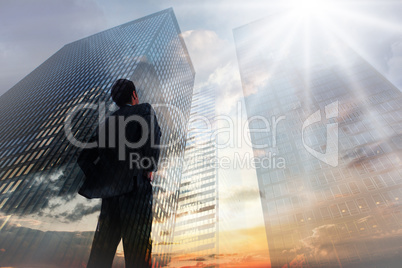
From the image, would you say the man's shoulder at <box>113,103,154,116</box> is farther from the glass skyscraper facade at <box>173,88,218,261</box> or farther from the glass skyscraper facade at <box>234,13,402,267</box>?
the glass skyscraper facade at <box>173,88,218,261</box>

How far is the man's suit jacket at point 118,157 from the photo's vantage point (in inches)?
95.7

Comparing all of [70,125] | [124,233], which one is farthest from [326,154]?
[70,125]

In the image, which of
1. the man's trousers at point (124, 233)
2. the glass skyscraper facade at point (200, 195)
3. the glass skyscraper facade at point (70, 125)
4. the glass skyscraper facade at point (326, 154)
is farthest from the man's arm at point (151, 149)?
the glass skyscraper facade at point (200, 195)

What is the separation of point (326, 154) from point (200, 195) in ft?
148

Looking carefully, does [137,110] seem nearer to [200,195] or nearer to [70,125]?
[70,125]

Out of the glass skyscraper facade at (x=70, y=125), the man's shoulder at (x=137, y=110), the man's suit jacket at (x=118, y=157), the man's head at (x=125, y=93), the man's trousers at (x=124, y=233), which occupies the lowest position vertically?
the man's trousers at (x=124, y=233)

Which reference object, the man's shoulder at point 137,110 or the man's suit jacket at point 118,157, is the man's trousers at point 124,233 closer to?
the man's suit jacket at point 118,157

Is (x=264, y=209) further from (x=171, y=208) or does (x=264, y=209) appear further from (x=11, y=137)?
(x=11, y=137)

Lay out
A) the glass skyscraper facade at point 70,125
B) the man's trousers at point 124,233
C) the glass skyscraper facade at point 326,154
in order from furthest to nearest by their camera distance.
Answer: the glass skyscraper facade at point 326,154 → the glass skyscraper facade at point 70,125 → the man's trousers at point 124,233

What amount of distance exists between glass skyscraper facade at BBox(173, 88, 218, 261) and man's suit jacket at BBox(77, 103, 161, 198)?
73465 mm

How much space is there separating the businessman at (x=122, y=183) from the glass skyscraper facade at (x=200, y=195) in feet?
240

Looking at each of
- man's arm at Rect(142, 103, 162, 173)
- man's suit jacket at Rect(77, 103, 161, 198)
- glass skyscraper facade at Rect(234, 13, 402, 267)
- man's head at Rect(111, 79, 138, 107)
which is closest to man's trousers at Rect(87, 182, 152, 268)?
man's suit jacket at Rect(77, 103, 161, 198)

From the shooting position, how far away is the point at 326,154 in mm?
49906

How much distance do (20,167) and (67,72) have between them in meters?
29.8
